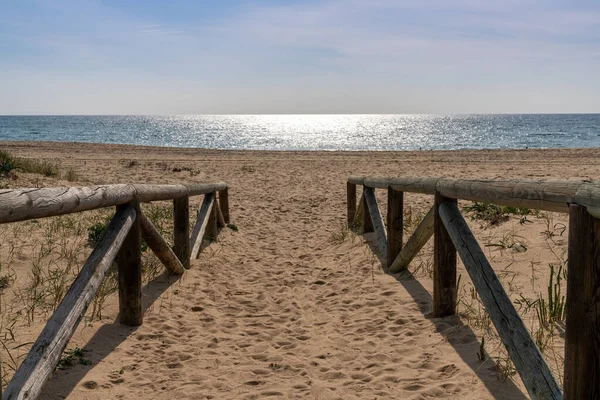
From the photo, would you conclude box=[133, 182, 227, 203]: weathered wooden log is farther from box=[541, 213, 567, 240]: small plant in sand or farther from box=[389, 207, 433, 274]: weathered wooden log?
box=[541, 213, 567, 240]: small plant in sand

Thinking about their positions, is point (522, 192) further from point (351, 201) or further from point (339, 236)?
point (351, 201)

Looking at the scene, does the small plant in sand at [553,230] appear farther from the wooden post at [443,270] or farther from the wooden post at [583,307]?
the wooden post at [583,307]

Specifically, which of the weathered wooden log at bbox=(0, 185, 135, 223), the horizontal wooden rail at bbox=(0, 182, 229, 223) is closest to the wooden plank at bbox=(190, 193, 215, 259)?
the horizontal wooden rail at bbox=(0, 182, 229, 223)

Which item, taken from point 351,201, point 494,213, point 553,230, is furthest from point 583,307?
point 351,201

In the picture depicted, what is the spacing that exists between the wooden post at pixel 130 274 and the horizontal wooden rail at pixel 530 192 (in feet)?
8.89

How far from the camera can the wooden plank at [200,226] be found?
7.01m

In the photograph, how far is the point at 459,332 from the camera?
157 inches

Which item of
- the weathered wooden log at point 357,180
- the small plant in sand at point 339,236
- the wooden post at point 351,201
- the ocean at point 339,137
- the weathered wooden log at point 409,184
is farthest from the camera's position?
the ocean at point 339,137

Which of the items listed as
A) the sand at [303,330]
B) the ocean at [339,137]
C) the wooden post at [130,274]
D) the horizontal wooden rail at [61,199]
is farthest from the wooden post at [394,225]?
the ocean at [339,137]

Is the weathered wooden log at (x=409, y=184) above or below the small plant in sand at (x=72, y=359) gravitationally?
above

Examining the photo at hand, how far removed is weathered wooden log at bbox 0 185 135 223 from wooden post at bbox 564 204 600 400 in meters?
2.55

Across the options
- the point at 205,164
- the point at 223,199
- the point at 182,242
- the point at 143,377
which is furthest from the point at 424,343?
the point at 205,164

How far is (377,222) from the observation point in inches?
297

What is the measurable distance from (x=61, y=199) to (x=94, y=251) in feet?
2.86
